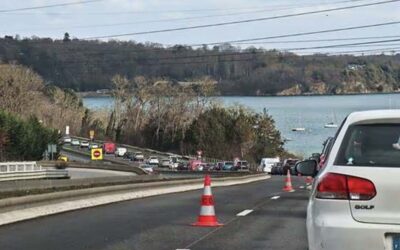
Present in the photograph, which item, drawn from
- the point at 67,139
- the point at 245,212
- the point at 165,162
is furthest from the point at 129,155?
the point at 245,212

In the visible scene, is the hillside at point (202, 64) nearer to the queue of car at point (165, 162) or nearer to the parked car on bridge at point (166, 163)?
the queue of car at point (165, 162)

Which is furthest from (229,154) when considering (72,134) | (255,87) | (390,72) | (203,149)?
(390,72)

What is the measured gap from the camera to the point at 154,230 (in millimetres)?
A: 12500

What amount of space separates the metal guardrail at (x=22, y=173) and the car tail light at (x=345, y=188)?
31772mm

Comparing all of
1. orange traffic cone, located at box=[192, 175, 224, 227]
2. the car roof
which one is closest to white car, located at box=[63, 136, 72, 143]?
orange traffic cone, located at box=[192, 175, 224, 227]

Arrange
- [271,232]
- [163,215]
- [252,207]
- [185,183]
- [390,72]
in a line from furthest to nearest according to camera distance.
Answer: [390,72], [185,183], [252,207], [163,215], [271,232]

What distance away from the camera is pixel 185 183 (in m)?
27.9

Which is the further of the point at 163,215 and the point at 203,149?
the point at 203,149

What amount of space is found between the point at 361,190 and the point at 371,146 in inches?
19.2

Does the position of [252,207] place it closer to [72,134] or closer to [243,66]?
[243,66]

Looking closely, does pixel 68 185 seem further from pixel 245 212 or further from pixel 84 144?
pixel 84 144

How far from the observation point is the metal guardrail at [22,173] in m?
37.9

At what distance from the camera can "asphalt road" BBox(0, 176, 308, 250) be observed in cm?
1074

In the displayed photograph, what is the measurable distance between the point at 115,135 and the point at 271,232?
121 metres
